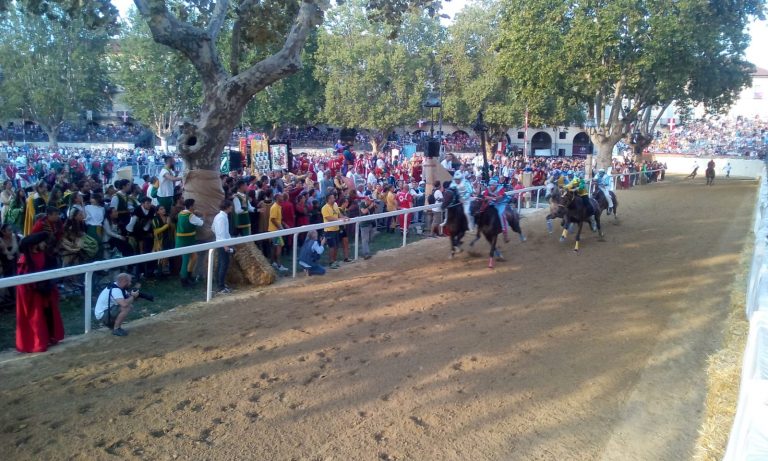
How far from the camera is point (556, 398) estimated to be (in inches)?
209

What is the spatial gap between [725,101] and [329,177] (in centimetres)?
2549

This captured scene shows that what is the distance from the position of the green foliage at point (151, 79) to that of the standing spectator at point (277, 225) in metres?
37.8

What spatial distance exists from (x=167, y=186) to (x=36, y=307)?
610 centimetres

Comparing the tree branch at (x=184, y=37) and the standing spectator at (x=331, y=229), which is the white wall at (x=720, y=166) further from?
the tree branch at (x=184, y=37)

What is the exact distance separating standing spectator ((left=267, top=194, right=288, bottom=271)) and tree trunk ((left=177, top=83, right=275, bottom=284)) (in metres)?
1.08

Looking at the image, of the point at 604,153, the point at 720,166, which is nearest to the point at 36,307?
the point at 604,153

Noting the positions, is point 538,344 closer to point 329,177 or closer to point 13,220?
point 13,220

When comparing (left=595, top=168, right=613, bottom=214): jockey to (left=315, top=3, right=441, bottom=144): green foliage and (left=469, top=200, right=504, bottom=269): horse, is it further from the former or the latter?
(left=315, top=3, right=441, bottom=144): green foliage

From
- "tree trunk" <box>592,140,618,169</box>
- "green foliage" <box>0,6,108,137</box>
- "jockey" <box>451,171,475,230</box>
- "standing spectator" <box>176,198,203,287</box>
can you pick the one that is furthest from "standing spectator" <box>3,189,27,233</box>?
"green foliage" <box>0,6,108,137</box>

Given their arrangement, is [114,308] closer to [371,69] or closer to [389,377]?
[389,377]

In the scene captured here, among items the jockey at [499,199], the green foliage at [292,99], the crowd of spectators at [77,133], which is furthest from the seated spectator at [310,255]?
the crowd of spectators at [77,133]

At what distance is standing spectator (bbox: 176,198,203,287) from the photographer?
348 inches

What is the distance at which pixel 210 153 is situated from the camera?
9.25 meters

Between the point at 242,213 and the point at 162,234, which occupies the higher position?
the point at 242,213
